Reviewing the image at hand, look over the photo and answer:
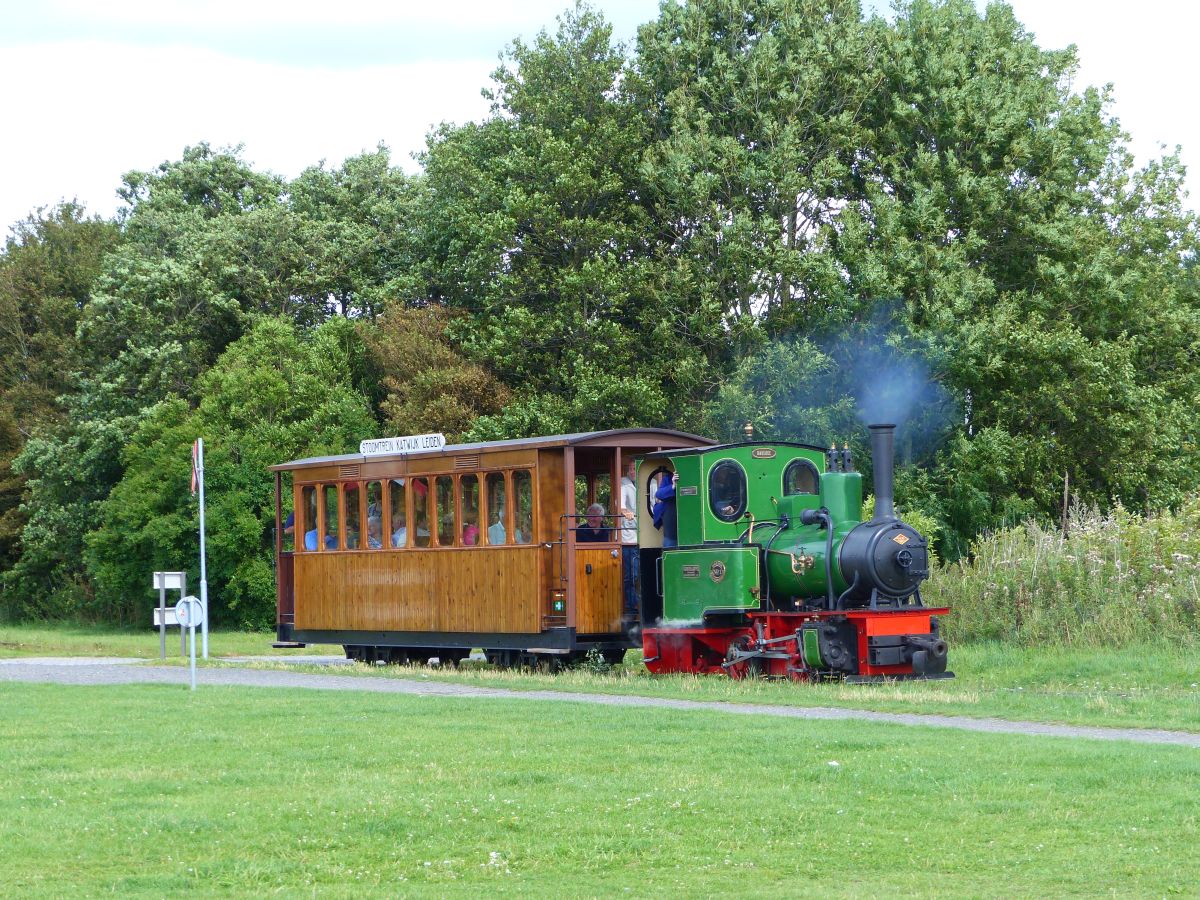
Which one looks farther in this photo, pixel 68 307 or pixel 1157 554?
pixel 68 307

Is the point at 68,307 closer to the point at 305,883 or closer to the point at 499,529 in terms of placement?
the point at 499,529

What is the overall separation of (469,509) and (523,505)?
1228 millimetres

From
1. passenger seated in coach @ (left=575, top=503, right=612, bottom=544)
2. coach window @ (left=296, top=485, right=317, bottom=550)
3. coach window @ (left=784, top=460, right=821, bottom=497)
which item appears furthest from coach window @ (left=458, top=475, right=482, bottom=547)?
coach window @ (left=784, top=460, right=821, bottom=497)

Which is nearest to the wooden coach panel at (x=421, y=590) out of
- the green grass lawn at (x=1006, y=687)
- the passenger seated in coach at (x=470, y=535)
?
the passenger seated in coach at (x=470, y=535)

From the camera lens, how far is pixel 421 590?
24297mm

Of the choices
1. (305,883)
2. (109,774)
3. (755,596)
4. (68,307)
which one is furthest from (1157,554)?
(68,307)

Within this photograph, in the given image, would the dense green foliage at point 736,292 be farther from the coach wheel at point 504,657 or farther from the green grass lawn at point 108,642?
the coach wheel at point 504,657

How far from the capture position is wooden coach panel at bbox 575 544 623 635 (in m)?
22.0

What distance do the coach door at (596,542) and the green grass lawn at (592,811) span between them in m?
7.49

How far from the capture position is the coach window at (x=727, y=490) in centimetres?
2105

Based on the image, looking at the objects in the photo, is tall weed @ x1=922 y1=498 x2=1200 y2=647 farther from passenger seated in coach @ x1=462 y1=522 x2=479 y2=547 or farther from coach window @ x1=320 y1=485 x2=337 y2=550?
coach window @ x1=320 y1=485 x2=337 y2=550

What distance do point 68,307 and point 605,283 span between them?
22.2m

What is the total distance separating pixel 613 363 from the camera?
121 ft

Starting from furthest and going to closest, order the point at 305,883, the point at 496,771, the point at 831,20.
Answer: the point at 831,20 → the point at 496,771 → the point at 305,883
